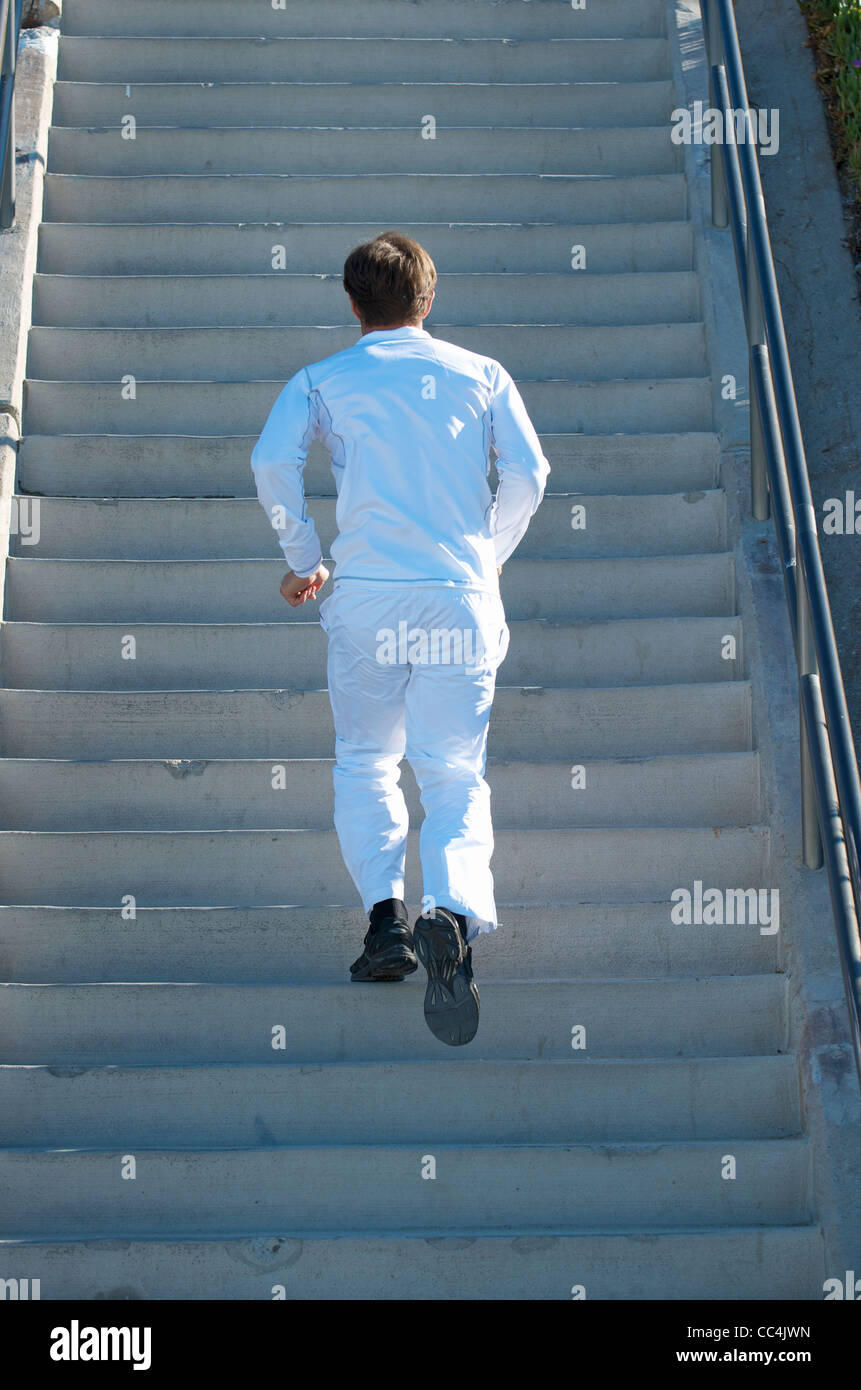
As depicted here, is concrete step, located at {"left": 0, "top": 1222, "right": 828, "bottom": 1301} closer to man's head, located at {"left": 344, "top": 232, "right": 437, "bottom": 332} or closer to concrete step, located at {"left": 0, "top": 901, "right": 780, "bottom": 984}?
concrete step, located at {"left": 0, "top": 901, "right": 780, "bottom": 984}

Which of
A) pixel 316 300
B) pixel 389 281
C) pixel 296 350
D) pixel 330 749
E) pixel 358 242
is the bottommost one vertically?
pixel 330 749

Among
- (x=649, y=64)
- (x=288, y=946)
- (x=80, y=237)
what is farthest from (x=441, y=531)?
(x=649, y=64)

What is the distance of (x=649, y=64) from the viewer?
6.14 m

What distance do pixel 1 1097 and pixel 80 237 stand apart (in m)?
3.10

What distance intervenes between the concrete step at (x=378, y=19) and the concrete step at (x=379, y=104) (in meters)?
0.44

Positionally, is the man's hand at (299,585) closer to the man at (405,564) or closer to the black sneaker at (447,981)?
the man at (405,564)

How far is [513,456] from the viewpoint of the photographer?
3607mm

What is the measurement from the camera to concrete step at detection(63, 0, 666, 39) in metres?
6.23

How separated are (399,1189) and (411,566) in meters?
1.41

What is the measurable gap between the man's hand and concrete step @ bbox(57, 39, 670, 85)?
10.6 ft

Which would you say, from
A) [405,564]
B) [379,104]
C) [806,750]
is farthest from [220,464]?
[806,750]

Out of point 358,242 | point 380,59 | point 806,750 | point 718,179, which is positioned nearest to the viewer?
point 806,750

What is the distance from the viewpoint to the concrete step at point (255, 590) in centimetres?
458

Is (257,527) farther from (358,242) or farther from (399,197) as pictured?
(399,197)
